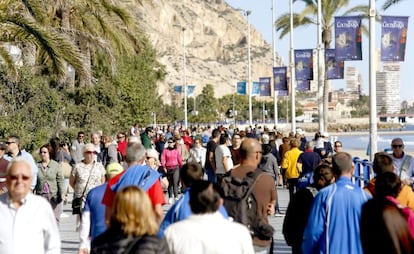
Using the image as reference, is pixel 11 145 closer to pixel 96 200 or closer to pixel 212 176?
pixel 96 200

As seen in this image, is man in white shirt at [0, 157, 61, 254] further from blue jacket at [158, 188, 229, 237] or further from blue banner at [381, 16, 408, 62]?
blue banner at [381, 16, 408, 62]

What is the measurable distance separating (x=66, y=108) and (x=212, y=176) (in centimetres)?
1302

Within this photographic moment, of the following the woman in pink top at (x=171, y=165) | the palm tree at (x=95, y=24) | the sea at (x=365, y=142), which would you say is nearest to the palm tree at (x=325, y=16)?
the sea at (x=365, y=142)

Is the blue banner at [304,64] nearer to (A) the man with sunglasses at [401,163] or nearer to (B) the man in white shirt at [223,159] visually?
(B) the man in white shirt at [223,159]

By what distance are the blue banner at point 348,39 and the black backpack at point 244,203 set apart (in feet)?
49.6

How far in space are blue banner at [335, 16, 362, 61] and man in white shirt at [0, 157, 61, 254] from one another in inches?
647

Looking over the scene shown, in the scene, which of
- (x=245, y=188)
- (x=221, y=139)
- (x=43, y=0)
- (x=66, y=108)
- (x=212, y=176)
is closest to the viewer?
(x=245, y=188)

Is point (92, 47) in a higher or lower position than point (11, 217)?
higher

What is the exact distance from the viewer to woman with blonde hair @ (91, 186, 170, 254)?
4.85 metres

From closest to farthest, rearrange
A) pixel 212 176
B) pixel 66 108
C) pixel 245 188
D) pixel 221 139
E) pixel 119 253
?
pixel 119 253 < pixel 245 188 < pixel 221 139 < pixel 212 176 < pixel 66 108

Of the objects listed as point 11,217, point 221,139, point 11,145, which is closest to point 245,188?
point 11,217

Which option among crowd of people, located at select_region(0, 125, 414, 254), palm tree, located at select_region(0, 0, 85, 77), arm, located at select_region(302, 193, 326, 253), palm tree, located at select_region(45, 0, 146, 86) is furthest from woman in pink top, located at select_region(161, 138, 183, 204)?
arm, located at select_region(302, 193, 326, 253)

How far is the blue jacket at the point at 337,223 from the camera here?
6.49m

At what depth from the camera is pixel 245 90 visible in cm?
5803
